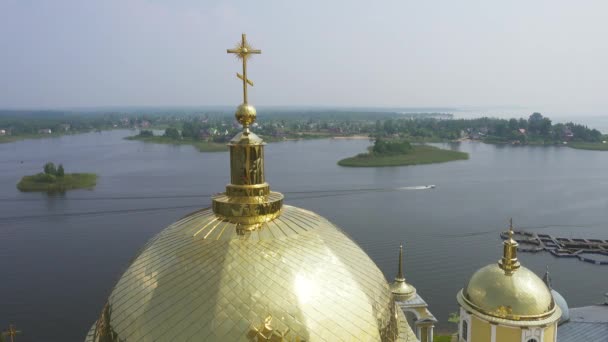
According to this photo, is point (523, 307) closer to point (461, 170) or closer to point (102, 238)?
point (102, 238)

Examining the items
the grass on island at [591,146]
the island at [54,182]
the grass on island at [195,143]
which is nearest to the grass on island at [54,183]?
the island at [54,182]

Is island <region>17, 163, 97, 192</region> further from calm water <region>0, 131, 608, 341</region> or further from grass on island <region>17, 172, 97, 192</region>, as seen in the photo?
calm water <region>0, 131, 608, 341</region>

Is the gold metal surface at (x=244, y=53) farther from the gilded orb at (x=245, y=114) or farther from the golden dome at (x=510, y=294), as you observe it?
the golden dome at (x=510, y=294)

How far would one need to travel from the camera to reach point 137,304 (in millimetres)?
2443

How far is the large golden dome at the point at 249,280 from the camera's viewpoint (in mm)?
2271

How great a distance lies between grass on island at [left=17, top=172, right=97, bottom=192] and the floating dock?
64.5 ft

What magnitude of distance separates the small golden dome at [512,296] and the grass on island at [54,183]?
71.1 ft

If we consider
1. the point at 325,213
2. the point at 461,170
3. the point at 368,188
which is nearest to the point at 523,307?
A: the point at 325,213

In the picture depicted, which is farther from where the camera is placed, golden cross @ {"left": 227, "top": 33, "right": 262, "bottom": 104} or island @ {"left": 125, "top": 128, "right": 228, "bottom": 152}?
island @ {"left": 125, "top": 128, "right": 228, "bottom": 152}

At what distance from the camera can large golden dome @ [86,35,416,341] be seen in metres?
2.27

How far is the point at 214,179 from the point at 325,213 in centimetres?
924

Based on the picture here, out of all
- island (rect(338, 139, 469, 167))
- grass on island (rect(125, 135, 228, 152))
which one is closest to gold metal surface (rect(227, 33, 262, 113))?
island (rect(338, 139, 469, 167))

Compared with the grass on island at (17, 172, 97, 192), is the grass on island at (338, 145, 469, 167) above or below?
above

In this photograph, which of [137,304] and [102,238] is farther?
[102,238]
